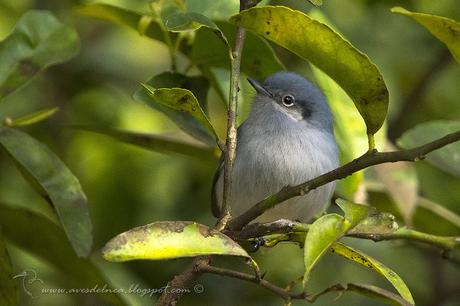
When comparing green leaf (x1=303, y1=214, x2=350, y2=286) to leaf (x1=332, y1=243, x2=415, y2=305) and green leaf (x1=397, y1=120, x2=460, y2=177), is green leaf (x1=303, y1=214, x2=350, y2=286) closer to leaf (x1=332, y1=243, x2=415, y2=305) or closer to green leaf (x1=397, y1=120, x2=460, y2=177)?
leaf (x1=332, y1=243, x2=415, y2=305)

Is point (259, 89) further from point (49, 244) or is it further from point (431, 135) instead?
point (49, 244)

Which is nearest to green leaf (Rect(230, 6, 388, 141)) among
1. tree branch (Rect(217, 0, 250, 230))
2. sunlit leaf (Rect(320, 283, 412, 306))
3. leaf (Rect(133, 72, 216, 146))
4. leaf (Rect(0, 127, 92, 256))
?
Result: tree branch (Rect(217, 0, 250, 230))

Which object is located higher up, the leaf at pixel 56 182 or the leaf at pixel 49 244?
the leaf at pixel 56 182

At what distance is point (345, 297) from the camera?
4.02m

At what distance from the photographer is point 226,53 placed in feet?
9.04

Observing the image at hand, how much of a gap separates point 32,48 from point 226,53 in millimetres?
589

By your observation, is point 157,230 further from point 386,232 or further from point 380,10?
point 380,10

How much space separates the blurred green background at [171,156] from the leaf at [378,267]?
130cm

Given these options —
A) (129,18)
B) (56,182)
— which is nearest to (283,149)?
(129,18)

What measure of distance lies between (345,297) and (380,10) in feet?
4.62

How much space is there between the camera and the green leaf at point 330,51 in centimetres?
186

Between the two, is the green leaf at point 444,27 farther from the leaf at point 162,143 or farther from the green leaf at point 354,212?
the leaf at point 162,143

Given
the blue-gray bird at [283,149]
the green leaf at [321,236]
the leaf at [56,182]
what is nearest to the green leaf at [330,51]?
the green leaf at [321,236]

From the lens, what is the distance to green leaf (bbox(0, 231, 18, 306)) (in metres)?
2.31
